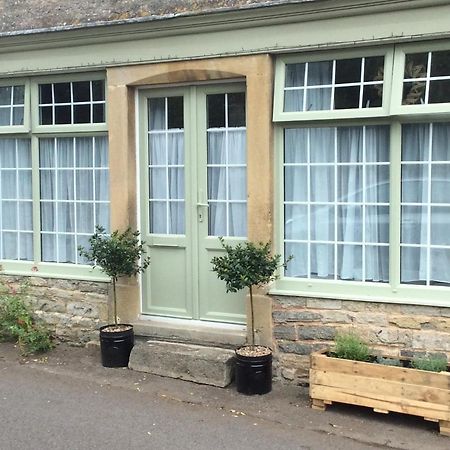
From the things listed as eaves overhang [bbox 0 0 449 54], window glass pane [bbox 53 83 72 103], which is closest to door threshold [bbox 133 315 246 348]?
window glass pane [bbox 53 83 72 103]

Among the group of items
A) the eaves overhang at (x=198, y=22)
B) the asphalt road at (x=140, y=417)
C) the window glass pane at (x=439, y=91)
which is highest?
the eaves overhang at (x=198, y=22)

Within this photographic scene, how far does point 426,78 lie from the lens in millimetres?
5906

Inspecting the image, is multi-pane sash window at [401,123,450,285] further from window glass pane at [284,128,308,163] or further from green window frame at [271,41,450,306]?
window glass pane at [284,128,308,163]

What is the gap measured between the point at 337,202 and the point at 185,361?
2123mm

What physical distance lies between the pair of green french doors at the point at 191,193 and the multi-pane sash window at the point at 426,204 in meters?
1.65

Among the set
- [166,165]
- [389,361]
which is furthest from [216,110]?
[389,361]

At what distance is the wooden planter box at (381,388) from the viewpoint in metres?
5.22

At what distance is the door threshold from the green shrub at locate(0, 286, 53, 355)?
113 cm

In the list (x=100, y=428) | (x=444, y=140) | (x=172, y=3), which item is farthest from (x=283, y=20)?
(x=100, y=428)

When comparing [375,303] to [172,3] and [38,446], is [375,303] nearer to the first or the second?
[38,446]

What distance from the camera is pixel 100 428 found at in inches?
213

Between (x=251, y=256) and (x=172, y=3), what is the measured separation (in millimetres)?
2863

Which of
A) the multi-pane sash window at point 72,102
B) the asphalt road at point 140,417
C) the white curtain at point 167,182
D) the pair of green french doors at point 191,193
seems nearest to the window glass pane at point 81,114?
the multi-pane sash window at point 72,102

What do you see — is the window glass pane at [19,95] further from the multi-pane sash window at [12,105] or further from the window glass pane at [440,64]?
the window glass pane at [440,64]
